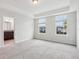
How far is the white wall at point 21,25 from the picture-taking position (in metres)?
4.81

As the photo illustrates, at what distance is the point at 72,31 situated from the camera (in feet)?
16.6

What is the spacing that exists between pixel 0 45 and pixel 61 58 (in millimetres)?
3881

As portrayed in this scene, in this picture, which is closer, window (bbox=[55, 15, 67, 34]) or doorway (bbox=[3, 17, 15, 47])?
window (bbox=[55, 15, 67, 34])

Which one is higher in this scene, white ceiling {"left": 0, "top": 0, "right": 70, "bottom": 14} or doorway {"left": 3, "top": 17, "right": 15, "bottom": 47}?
white ceiling {"left": 0, "top": 0, "right": 70, "bottom": 14}

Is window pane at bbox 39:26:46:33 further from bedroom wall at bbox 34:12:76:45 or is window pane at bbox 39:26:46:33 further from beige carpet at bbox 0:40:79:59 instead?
beige carpet at bbox 0:40:79:59

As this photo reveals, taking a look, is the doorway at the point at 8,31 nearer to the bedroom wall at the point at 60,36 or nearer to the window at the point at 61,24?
the bedroom wall at the point at 60,36

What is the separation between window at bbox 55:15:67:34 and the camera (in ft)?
18.3

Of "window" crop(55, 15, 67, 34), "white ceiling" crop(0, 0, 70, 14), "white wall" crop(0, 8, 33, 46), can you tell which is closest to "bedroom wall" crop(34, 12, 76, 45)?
"window" crop(55, 15, 67, 34)

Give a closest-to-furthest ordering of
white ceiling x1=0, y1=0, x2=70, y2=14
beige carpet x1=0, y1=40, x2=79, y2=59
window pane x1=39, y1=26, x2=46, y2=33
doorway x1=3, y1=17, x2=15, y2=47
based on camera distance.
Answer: beige carpet x1=0, y1=40, x2=79, y2=59 < white ceiling x1=0, y1=0, x2=70, y2=14 < doorway x1=3, y1=17, x2=15, y2=47 < window pane x1=39, y1=26, x2=46, y2=33

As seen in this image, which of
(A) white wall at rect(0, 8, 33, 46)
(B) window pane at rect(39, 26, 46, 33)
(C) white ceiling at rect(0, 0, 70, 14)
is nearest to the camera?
(C) white ceiling at rect(0, 0, 70, 14)

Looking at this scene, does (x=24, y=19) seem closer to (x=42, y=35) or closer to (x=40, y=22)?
(x=40, y=22)

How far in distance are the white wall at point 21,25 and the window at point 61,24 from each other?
2880 millimetres

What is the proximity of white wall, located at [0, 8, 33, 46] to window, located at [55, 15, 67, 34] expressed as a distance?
2880 millimetres

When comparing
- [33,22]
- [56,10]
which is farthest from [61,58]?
[33,22]
